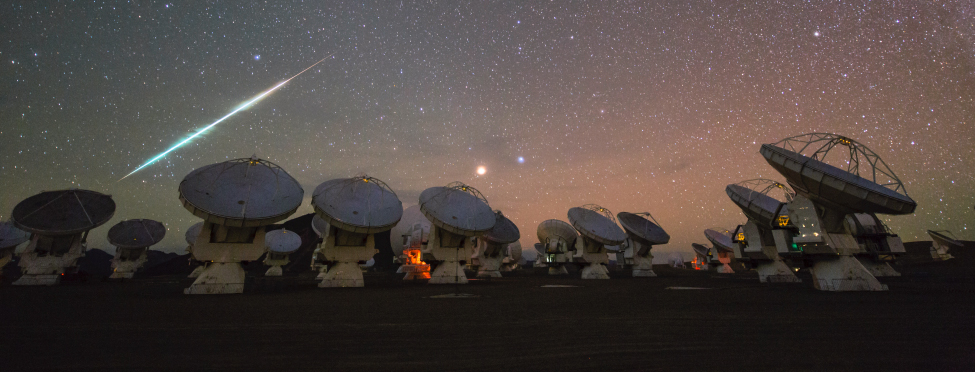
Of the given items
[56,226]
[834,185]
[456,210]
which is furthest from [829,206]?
[56,226]

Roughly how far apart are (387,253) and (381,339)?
10608 centimetres

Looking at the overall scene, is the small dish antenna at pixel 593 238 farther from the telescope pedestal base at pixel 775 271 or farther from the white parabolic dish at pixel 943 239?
the white parabolic dish at pixel 943 239

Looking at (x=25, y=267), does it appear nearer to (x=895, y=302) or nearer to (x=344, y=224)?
(x=344, y=224)

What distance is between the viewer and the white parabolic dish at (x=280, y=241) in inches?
1609

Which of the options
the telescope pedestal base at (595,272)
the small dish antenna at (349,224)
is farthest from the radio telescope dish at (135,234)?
the telescope pedestal base at (595,272)

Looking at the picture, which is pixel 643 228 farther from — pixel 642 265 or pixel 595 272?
pixel 595 272

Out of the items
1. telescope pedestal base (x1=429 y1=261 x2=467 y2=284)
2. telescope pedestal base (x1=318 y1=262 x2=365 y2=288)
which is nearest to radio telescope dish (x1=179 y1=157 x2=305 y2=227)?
telescope pedestal base (x1=318 y1=262 x2=365 y2=288)

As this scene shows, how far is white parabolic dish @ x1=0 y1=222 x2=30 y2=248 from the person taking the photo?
28.7 m

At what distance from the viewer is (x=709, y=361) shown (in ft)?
16.2

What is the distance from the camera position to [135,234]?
36.6m

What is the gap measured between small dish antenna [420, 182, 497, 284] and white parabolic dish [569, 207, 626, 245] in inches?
391

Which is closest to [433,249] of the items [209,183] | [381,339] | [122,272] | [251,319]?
[209,183]

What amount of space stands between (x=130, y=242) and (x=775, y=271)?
5290cm

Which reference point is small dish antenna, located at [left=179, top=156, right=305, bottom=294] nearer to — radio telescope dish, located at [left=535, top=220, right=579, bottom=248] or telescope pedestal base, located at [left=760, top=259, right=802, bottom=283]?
radio telescope dish, located at [left=535, top=220, right=579, bottom=248]
